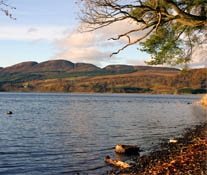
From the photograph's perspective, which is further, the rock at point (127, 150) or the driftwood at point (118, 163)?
the rock at point (127, 150)

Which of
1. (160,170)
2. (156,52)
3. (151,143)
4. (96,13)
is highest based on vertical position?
(96,13)

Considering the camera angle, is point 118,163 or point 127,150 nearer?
point 118,163

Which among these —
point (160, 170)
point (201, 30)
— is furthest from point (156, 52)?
point (160, 170)

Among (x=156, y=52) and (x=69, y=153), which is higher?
(x=156, y=52)

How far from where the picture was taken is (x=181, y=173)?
1048cm

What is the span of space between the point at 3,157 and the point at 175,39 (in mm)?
17446

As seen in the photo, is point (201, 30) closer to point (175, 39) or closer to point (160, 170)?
point (175, 39)

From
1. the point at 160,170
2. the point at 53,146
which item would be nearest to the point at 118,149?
the point at 53,146

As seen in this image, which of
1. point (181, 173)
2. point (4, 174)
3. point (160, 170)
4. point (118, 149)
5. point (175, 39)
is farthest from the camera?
point (175, 39)

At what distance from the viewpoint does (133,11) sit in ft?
58.5

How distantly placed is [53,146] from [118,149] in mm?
6352

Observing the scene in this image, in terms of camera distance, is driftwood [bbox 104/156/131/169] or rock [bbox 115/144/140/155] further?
rock [bbox 115/144/140/155]

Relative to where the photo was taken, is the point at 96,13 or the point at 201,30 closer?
the point at 96,13

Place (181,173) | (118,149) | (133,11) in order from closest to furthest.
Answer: (181,173)
(133,11)
(118,149)
